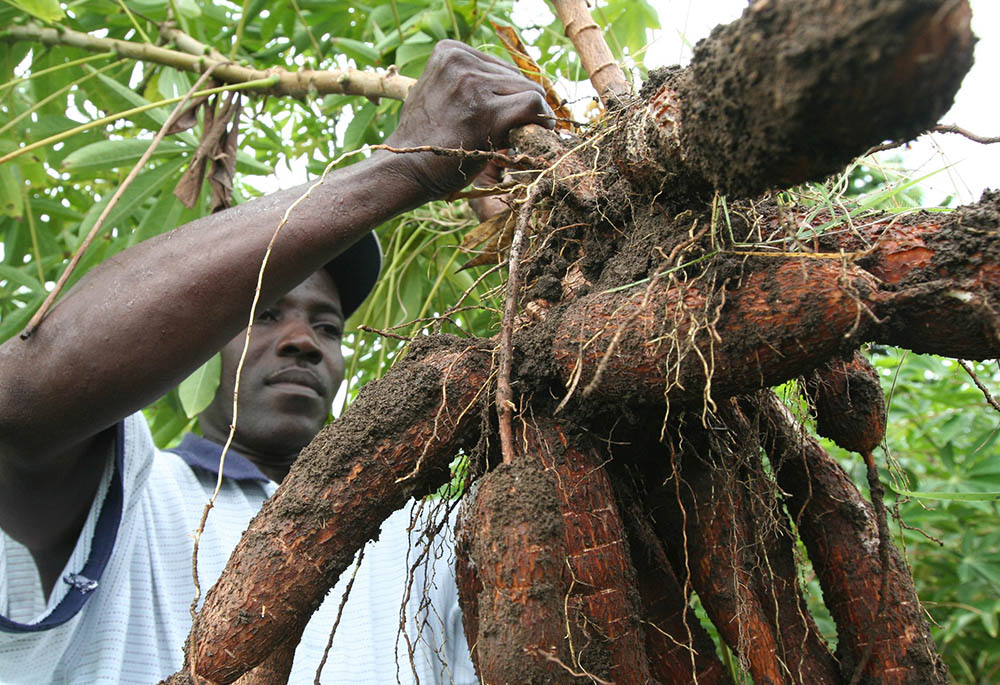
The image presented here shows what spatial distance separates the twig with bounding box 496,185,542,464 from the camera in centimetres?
74

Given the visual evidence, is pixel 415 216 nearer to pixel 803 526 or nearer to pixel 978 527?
pixel 803 526

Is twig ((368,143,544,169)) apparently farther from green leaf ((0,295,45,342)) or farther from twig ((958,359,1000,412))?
green leaf ((0,295,45,342))

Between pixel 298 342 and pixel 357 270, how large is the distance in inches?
10.2

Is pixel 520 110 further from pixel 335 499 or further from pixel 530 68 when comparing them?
pixel 335 499

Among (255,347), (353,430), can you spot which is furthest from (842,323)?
(255,347)

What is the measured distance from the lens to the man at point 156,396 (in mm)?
953

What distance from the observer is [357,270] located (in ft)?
5.97

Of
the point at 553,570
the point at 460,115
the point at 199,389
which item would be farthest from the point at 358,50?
the point at 553,570

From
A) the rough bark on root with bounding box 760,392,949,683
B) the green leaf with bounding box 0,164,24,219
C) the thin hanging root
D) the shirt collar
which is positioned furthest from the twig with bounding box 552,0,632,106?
the green leaf with bounding box 0,164,24,219

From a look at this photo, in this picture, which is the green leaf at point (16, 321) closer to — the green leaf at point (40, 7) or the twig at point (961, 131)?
the green leaf at point (40, 7)

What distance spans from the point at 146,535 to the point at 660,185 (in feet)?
4.19

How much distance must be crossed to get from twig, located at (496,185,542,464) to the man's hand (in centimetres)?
28

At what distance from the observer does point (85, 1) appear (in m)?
1.54

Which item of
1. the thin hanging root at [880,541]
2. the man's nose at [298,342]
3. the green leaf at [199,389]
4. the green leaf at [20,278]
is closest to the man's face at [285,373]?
the man's nose at [298,342]
